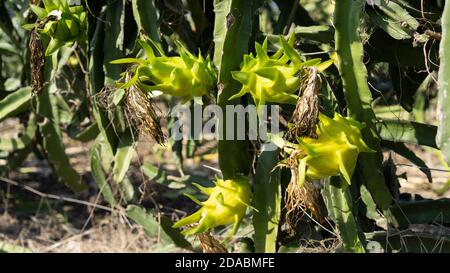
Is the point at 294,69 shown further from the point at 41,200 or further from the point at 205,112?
the point at 41,200

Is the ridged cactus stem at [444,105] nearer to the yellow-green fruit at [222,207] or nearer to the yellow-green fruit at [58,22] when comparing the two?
the yellow-green fruit at [222,207]

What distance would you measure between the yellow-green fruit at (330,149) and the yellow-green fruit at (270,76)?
0.07 metres

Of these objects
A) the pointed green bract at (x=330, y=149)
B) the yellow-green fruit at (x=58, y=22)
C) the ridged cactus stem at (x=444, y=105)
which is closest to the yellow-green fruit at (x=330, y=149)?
the pointed green bract at (x=330, y=149)

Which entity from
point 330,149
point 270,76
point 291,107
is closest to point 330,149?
point 330,149

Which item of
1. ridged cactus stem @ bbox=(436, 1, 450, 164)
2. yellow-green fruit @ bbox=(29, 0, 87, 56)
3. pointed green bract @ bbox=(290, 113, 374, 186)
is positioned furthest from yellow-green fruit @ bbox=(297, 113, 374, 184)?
yellow-green fruit @ bbox=(29, 0, 87, 56)

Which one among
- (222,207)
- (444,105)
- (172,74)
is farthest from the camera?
(222,207)

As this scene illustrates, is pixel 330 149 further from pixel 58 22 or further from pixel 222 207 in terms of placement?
pixel 58 22

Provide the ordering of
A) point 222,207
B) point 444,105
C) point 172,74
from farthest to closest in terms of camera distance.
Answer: point 222,207
point 172,74
point 444,105

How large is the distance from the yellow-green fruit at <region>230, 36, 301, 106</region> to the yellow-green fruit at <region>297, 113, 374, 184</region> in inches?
2.7

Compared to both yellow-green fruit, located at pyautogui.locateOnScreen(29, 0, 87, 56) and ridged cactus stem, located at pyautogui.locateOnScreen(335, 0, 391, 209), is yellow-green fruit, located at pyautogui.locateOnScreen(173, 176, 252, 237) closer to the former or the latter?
ridged cactus stem, located at pyautogui.locateOnScreen(335, 0, 391, 209)

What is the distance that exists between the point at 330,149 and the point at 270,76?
5.1 inches

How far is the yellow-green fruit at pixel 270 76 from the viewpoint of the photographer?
983 mm

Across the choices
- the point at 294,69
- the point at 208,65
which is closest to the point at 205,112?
the point at 208,65

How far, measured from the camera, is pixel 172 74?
1021 millimetres
